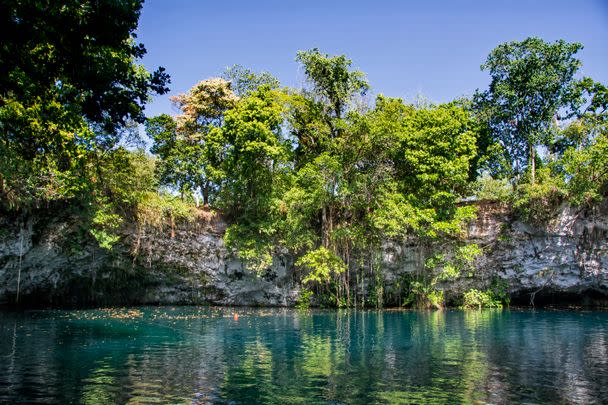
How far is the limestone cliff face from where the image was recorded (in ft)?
107

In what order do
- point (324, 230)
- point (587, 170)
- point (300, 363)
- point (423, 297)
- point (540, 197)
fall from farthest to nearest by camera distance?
point (324, 230)
point (423, 297)
point (540, 197)
point (587, 170)
point (300, 363)

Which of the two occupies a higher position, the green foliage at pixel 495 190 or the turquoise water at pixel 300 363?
the green foliage at pixel 495 190

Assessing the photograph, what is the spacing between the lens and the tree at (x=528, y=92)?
34094 mm

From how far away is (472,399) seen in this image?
8.88 metres

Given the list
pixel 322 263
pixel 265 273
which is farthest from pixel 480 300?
pixel 265 273

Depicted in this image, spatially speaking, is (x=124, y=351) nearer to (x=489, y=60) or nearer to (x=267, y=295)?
(x=267, y=295)

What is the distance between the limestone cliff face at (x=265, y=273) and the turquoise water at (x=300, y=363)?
37.7ft

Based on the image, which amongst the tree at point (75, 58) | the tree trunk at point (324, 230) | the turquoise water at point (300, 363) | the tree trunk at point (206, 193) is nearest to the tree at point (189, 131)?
Result: the tree trunk at point (206, 193)

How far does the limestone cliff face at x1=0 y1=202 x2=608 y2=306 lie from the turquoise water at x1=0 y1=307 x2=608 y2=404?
1149 centimetres

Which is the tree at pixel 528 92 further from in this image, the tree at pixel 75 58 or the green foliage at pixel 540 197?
the tree at pixel 75 58

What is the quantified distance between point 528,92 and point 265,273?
23.9m

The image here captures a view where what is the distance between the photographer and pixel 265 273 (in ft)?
116

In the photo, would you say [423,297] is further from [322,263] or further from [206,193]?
[206,193]

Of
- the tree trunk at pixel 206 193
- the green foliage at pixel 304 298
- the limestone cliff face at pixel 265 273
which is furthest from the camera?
the tree trunk at pixel 206 193
